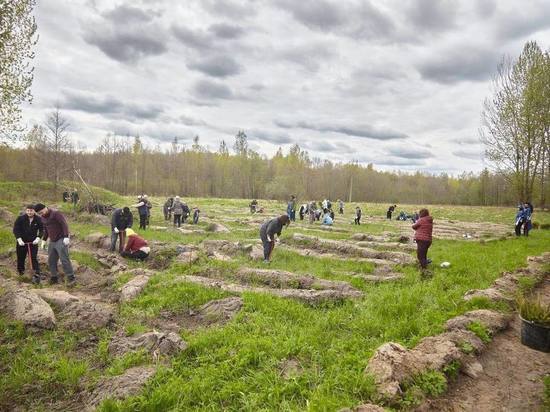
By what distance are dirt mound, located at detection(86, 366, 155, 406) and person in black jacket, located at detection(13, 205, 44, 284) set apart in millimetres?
6402

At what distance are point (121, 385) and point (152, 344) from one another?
3.63 ft

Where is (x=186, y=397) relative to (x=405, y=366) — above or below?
below

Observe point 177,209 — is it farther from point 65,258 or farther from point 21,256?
point 65,258

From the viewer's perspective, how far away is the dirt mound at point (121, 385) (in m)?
4.61

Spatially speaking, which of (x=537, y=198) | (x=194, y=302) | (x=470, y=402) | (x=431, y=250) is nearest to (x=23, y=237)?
(x=194, y=302)

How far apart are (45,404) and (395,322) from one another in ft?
19.0

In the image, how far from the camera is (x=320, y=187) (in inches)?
3506

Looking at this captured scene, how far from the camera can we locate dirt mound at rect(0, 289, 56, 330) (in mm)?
6691

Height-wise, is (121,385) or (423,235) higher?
(423,235)

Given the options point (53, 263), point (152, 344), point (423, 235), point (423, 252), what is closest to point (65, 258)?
point (53, 263)

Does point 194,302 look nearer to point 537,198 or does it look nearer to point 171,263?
point 171,263

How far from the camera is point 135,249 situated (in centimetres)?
1234

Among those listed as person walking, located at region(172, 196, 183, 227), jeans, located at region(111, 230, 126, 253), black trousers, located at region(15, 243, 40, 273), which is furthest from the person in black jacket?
person walking, located at region(172, 196, 183, 227)

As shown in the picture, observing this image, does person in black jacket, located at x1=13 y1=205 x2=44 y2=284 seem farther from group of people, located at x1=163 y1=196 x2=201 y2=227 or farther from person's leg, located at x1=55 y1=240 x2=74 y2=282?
group of people, located at x1=163 y1=196 x2=201 y2=227
